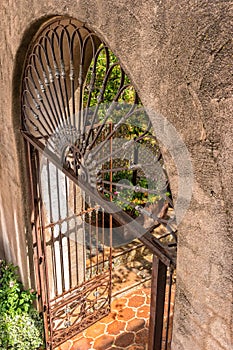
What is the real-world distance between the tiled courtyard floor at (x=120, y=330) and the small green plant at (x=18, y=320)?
0.47 meters

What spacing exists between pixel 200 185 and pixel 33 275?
3328 millimetres

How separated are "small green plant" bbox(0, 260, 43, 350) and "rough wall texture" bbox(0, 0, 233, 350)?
8.97 ft

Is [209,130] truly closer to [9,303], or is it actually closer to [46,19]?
[46,19]

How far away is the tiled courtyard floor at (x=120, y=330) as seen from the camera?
4734mm

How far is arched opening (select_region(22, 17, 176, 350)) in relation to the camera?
2.41 metres

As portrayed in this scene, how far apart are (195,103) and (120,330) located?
4.10 meters

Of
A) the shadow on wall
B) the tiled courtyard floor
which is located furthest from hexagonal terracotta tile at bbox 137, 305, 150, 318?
the shadow on wall

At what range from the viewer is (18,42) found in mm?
3105

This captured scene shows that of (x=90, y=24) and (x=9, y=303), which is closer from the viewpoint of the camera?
(x=90, y=24)

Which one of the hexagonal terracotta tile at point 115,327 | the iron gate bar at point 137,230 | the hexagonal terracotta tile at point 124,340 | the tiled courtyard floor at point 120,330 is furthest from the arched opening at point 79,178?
the hexagonal terracotta tile at point 124,340

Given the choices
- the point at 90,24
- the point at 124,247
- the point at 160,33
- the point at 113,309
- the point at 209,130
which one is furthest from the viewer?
the point at 124,247

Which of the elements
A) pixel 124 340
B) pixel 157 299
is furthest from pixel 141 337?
pixel 157 299

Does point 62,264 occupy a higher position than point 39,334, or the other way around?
point 62,264

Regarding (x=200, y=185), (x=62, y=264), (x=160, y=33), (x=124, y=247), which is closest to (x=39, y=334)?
(x=62, y=264)
